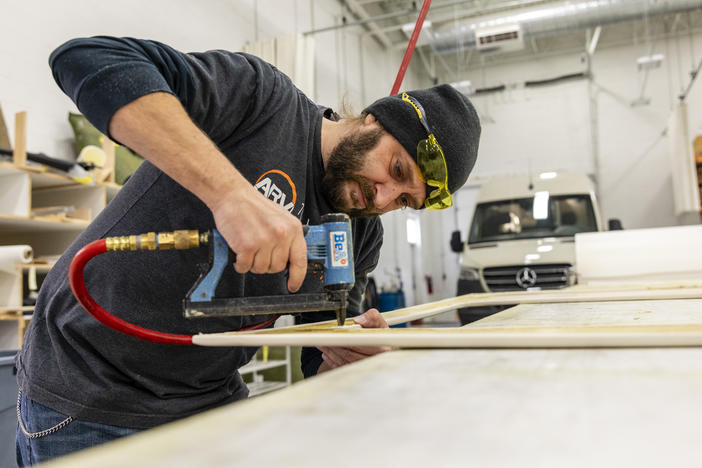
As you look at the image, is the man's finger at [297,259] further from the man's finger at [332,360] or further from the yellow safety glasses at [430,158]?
the yellow safety glasses at [430,158]

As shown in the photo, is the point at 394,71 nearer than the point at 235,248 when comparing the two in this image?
No

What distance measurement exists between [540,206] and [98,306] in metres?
5.17

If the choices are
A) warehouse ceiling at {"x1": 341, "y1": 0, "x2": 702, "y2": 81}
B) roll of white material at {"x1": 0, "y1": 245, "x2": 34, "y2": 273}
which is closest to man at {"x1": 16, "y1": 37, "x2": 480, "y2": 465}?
roll of white material at {"x1": 0, "y1": 245, "x2": 34, "y2": 273}

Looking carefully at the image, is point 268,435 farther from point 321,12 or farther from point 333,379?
point 321,12

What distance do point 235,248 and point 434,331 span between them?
376 mm

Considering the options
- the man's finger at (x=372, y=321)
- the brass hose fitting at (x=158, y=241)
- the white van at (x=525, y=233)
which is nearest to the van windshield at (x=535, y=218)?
the white van at (x=525, y=233)

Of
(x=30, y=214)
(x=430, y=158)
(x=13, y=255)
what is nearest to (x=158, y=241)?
(x=430, y=158)

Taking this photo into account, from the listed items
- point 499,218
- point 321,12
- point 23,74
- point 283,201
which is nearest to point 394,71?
point 321,12

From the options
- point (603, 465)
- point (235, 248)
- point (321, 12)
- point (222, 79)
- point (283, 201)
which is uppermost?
point (321, 12)

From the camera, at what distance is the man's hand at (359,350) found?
48.3 inches

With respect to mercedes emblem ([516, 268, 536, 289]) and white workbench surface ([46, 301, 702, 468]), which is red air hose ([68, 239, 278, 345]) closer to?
white workbench surface ([46, 301, 702, 468])

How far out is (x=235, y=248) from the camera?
956 millimetres

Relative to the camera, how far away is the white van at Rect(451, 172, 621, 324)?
5031mm

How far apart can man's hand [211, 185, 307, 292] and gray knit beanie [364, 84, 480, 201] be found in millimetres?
643
